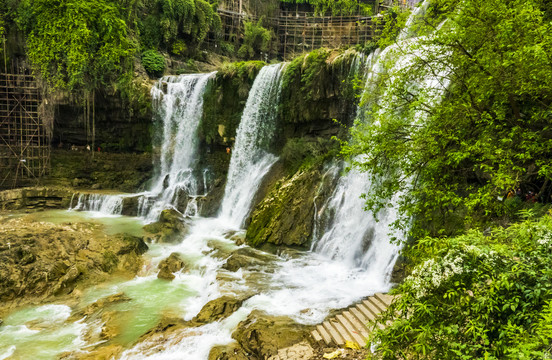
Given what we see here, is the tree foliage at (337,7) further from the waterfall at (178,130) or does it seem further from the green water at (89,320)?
the green water at (89,320)

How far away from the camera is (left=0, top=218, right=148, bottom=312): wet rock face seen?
33.5ft

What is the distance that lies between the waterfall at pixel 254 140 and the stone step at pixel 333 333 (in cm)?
1082

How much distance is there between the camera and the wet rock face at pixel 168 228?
1483 centimetres

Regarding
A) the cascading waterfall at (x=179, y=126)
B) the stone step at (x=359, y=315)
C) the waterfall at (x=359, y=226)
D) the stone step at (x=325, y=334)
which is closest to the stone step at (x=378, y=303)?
the stone step at (x=359, y=315)

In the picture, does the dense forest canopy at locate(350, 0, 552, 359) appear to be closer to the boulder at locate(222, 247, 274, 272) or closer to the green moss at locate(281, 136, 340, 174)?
the boulder at locate(222, 247, 274, 272)

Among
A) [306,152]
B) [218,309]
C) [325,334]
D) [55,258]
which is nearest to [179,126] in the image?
[306,152]

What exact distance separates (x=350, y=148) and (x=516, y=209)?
3.27 meters

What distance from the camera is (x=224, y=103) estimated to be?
21141 mm

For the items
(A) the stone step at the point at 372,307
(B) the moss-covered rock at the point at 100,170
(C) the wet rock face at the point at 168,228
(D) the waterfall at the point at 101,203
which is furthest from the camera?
(B) the moss-covered rock at the point at 100,170

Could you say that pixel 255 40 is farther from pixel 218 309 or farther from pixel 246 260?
pixel 218 309

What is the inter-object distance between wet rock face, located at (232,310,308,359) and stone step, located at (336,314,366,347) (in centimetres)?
87

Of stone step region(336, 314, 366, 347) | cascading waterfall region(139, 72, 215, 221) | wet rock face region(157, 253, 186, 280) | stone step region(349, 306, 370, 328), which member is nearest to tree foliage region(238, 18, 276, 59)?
cascading waterfall region(139, 72, 215, 221)

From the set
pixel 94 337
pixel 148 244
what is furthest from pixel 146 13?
pixel 94 337

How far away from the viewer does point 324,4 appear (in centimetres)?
3347
